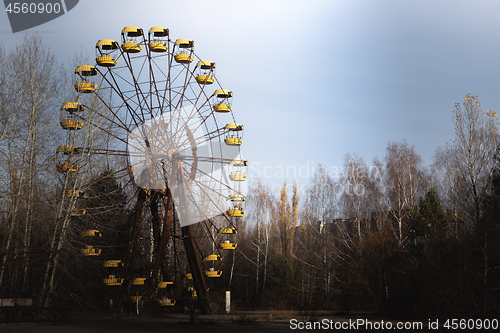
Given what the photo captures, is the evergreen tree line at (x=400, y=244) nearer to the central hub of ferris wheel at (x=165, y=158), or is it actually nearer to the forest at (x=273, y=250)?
the forest at (x=273, y=250)

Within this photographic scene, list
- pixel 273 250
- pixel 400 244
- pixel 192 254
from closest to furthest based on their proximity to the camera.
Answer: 1. pixel 192 254
2. pixel 400 244
3. pixel 273 250

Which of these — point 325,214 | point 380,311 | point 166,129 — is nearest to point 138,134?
point 166,129

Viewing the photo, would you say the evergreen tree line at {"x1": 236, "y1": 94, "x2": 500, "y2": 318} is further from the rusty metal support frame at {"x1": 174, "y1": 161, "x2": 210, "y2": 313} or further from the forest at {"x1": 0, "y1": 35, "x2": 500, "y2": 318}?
the rusty metal support frame at {"x1": 174, "y1": 161, "x2": 210, "y2": 313}

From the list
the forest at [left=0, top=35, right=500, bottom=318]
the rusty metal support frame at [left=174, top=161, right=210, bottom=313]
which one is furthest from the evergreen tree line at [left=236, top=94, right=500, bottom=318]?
the rusty metal support frame at [left=174, top=161, right=210, bottom=313]

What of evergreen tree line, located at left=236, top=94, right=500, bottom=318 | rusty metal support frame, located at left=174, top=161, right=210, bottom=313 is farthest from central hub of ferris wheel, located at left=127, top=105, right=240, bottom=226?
evergreen tree line, located at left=236, top=94, right=500, bottom=318

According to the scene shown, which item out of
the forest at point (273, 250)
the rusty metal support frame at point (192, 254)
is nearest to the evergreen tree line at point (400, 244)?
the forest at point (273, 250)

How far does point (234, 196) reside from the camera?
2433 centimetres

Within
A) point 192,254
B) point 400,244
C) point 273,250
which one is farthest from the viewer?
point 273,250

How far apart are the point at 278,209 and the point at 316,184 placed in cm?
993

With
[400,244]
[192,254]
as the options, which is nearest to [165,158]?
[192,254]

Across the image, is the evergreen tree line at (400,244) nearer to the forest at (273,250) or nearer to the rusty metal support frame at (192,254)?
the forest at (273,250)

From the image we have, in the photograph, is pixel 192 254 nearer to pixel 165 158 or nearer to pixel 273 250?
pixel 165 158

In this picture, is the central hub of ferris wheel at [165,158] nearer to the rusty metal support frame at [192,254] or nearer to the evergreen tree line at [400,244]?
the rusty metal support frame at [192,254]

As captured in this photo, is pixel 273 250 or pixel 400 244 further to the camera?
pixel 273 250
